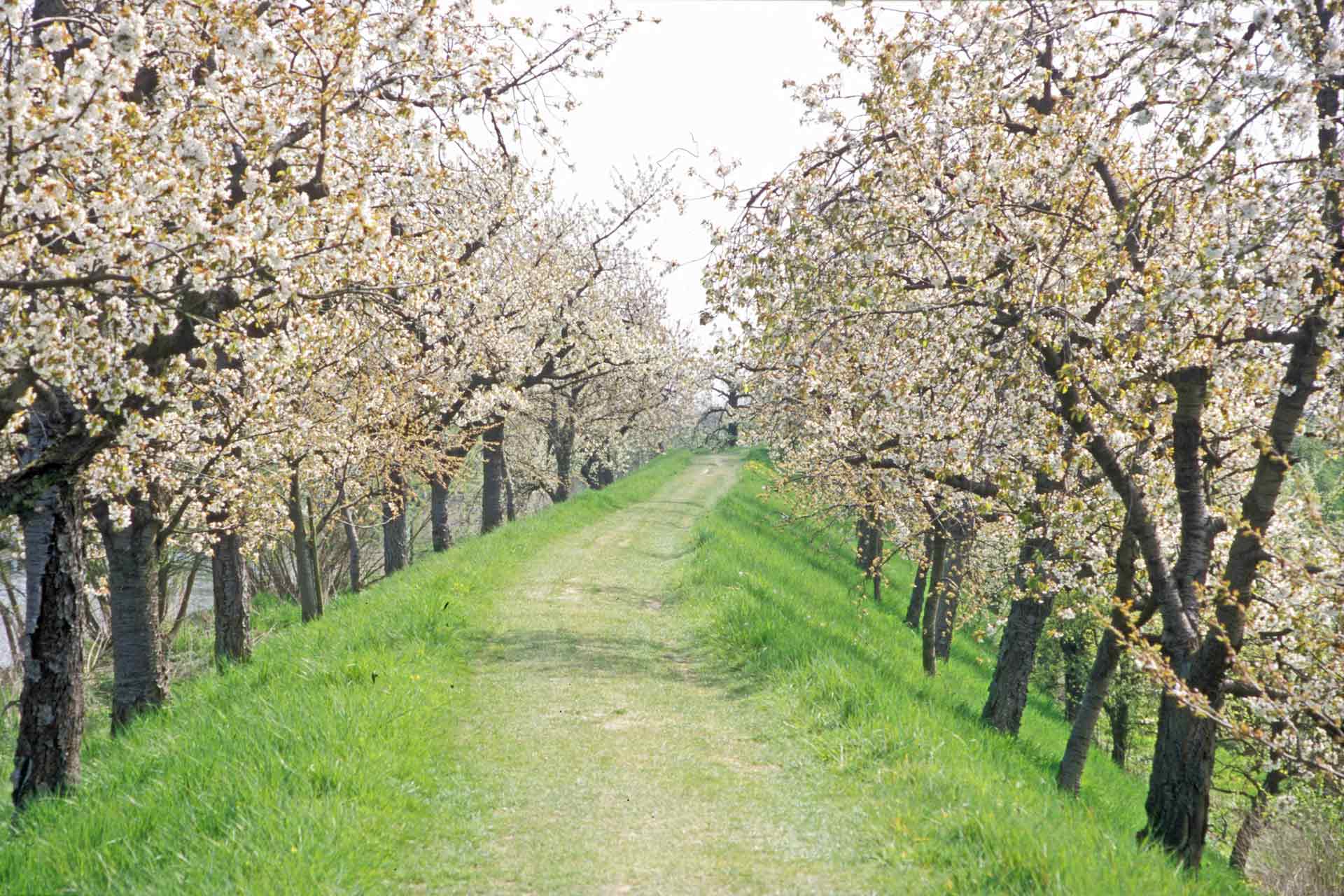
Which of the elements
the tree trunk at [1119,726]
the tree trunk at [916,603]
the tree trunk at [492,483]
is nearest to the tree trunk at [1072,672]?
the tree trunk at [1119,726]

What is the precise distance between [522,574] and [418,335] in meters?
7.25

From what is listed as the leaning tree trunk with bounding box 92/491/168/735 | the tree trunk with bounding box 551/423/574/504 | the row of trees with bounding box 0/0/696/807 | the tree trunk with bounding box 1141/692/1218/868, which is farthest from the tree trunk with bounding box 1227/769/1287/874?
the tree trunk with bounding box 551/423/574/504

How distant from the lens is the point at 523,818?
6.43 meters

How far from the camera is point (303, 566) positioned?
55.6 feet

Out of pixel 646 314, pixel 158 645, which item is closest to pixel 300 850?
pixel 158 645

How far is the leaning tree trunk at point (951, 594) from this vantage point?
521 inches

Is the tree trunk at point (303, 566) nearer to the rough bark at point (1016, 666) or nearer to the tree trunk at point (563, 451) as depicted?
the rough bark at point (1016, 666)

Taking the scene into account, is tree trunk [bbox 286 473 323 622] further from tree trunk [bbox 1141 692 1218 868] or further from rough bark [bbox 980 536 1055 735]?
tree trunk [bbox 1141 692 1218 868]

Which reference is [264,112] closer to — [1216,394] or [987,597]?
[1216,394]

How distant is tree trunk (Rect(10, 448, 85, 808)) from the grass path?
11.1 ft

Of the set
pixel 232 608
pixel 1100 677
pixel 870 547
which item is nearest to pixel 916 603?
pixel 870 547

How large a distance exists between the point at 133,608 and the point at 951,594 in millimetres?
10838

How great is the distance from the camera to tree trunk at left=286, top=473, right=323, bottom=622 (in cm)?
1538

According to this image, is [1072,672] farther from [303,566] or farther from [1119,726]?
[303,566]
